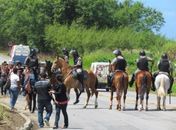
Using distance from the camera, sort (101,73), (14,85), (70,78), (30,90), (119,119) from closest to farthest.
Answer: (119,119)
(14,85)
(30,90)
(70,78)
(101,73)

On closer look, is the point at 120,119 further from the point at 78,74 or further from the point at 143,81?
the point at 78,74

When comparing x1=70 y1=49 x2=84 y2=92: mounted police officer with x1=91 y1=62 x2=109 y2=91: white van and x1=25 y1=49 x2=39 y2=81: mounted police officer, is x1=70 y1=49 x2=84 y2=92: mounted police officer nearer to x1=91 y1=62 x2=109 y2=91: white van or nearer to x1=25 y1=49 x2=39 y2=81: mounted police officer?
x1=25 y1=49 x2=39 y2=81: mounted police officer

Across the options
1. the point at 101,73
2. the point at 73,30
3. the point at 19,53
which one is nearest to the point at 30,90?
the point at 101,73

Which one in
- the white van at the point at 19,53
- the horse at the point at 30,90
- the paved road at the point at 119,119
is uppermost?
the white van at the point at 19,53

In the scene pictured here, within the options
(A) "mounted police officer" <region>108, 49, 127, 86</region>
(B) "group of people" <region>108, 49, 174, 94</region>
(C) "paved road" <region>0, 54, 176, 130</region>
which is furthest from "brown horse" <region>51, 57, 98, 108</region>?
(A) "mounted police officer" <region>108, 49, 127, 86</region>

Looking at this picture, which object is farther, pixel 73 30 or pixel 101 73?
pixel 73 30

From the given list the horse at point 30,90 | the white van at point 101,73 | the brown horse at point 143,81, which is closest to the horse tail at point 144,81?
the brown horse at point 143,81

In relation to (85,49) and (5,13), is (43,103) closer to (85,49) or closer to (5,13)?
(85,49)

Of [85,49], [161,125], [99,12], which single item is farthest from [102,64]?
[99,12]

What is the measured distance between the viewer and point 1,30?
127 meters

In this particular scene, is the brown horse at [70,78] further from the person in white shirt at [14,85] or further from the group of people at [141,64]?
the person in white shirt at [14,85]

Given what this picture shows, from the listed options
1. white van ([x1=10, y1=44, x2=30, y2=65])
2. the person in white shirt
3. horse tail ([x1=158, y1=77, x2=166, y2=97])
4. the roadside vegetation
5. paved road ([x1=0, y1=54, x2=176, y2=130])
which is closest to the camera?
paved road ([x1=0, y1=54, x2=176, y2=130])

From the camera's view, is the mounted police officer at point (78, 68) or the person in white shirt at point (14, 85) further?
the mounted police officer at point (78, 68)

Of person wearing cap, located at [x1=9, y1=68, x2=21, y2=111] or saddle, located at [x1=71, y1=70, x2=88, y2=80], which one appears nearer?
A: person wearing cap, located at [x1=9, y1=68, x2=21, y2=111]
